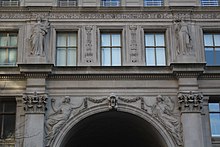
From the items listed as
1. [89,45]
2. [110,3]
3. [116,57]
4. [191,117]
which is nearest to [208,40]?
[191,117]

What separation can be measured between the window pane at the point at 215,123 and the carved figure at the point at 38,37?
11955 millimetres

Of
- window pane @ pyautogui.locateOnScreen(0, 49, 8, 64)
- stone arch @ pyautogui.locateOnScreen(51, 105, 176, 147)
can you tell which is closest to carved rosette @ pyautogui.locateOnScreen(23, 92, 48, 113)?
stone arch @ pyautogui.locateOnScreen(51, 105, 176, 147)

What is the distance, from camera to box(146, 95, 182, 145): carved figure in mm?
29883

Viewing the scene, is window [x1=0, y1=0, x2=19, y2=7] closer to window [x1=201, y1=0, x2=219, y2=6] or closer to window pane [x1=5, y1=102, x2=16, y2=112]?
window pane [x1=5, y1=102, x2=16, y2=112]

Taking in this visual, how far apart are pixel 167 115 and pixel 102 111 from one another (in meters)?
4.15

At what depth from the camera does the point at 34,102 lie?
29.9 meters

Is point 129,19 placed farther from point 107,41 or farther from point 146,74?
point 146,74

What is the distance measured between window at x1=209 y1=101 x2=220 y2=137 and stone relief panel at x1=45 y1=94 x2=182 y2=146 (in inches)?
99.6

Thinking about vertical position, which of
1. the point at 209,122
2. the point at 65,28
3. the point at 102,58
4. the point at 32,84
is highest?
the point at 65,28

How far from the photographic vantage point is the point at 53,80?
31.0 meters

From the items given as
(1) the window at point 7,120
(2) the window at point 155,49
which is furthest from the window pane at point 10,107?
(2) the window at point 155,49

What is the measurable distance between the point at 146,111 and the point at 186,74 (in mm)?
3528

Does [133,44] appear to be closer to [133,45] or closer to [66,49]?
[133,45]

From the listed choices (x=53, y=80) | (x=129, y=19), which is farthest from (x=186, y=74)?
(x=53, y=80)
